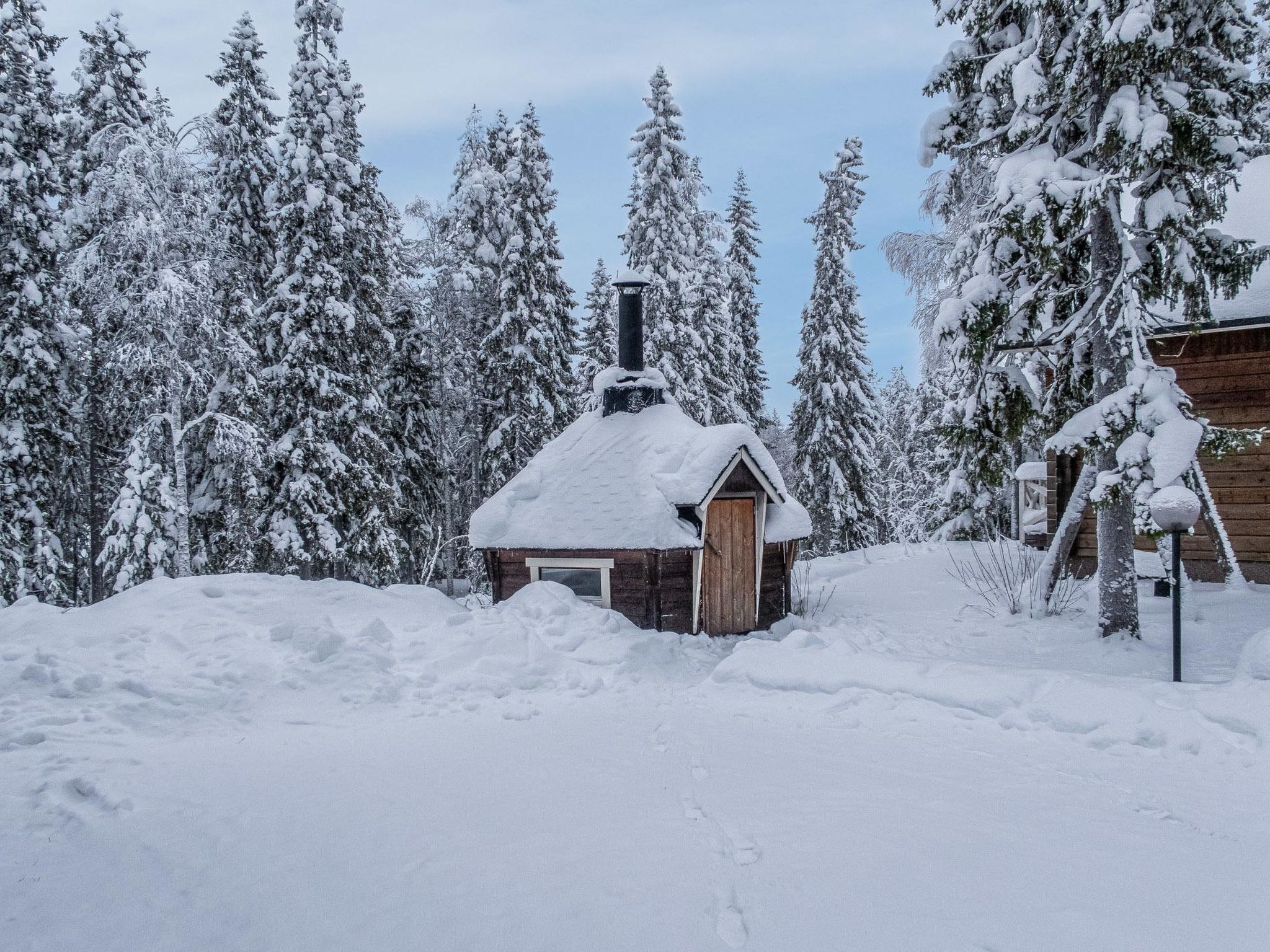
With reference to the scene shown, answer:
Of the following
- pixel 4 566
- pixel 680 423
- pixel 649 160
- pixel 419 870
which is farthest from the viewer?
pixel 649 160

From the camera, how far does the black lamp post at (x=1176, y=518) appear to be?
653cm

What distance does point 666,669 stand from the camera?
905 centimetres

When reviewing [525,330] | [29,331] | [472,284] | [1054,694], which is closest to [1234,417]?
[1054,694]

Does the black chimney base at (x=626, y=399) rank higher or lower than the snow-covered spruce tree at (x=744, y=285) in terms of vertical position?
lower

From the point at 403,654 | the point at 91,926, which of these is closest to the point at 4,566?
the point at 403,654

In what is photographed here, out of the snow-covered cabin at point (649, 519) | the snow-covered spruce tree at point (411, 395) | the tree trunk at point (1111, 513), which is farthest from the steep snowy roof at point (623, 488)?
the snow-covered spruce tree at point (411, 395)

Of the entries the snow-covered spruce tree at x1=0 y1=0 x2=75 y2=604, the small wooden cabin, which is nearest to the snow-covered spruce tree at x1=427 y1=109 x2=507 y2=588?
the snow-covered spruce tree at x1=0 y1=0 x2=75 y2=604

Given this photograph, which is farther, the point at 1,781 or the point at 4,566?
the point at 4,566

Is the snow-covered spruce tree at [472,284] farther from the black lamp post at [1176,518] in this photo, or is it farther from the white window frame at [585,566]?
the black lamp post at [1176,518]

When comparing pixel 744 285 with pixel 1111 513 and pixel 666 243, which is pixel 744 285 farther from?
pixel 1111 513

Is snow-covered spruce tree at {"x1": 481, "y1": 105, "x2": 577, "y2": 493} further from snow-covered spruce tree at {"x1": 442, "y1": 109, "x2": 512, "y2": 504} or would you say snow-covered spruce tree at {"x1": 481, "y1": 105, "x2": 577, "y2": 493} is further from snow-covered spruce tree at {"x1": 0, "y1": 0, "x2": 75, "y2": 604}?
snow-covered spruce tree at {"x1": 0, "y1": 0, "x2": 75, "y2": 604}

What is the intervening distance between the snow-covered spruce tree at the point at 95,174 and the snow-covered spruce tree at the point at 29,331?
50 centimetres

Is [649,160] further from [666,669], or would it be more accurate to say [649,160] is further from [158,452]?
[666,669]

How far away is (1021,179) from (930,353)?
9957 millimetres
